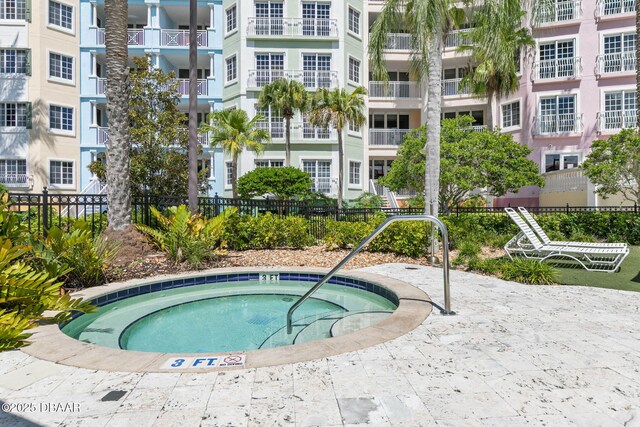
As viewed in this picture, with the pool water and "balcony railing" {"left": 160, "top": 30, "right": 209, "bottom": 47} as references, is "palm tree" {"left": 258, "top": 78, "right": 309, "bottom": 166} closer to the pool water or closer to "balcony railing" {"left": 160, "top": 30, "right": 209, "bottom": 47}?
"balcony railing" {"left": 160, "top": 30, "right": 209, "bottom": 47}

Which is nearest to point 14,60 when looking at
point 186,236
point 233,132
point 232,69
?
point 232,69

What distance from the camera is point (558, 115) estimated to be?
22.8m

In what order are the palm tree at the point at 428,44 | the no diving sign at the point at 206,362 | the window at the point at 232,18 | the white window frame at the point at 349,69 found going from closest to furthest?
the no diving sign at the point at 206,362
the palm tree at the point at 428,44
the window at the point at 232,18
the white window frame at the point at 349,69

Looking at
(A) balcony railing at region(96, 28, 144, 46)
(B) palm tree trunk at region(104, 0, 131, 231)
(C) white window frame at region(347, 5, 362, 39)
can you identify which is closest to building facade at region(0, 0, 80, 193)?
(A) balcony railing at region(96, 28, 144, 46)

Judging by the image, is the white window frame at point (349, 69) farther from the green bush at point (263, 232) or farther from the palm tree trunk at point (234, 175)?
the green bush at point (263, 232)

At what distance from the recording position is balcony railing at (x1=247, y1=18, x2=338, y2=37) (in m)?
23.3

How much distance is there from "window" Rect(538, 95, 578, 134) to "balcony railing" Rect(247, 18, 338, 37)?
14096 millimetres

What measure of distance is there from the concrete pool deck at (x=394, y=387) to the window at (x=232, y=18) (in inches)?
961

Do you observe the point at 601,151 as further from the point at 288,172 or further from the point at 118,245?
the point at 118,245

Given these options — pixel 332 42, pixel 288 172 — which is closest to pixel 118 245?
pixel 288 172

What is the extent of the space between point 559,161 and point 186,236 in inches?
908

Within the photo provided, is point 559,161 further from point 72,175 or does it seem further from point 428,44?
point 72,175

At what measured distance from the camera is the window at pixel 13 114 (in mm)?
22250

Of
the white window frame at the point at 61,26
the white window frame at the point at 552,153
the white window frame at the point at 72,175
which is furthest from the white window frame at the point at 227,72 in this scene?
the white window frame at the point at 552,153
